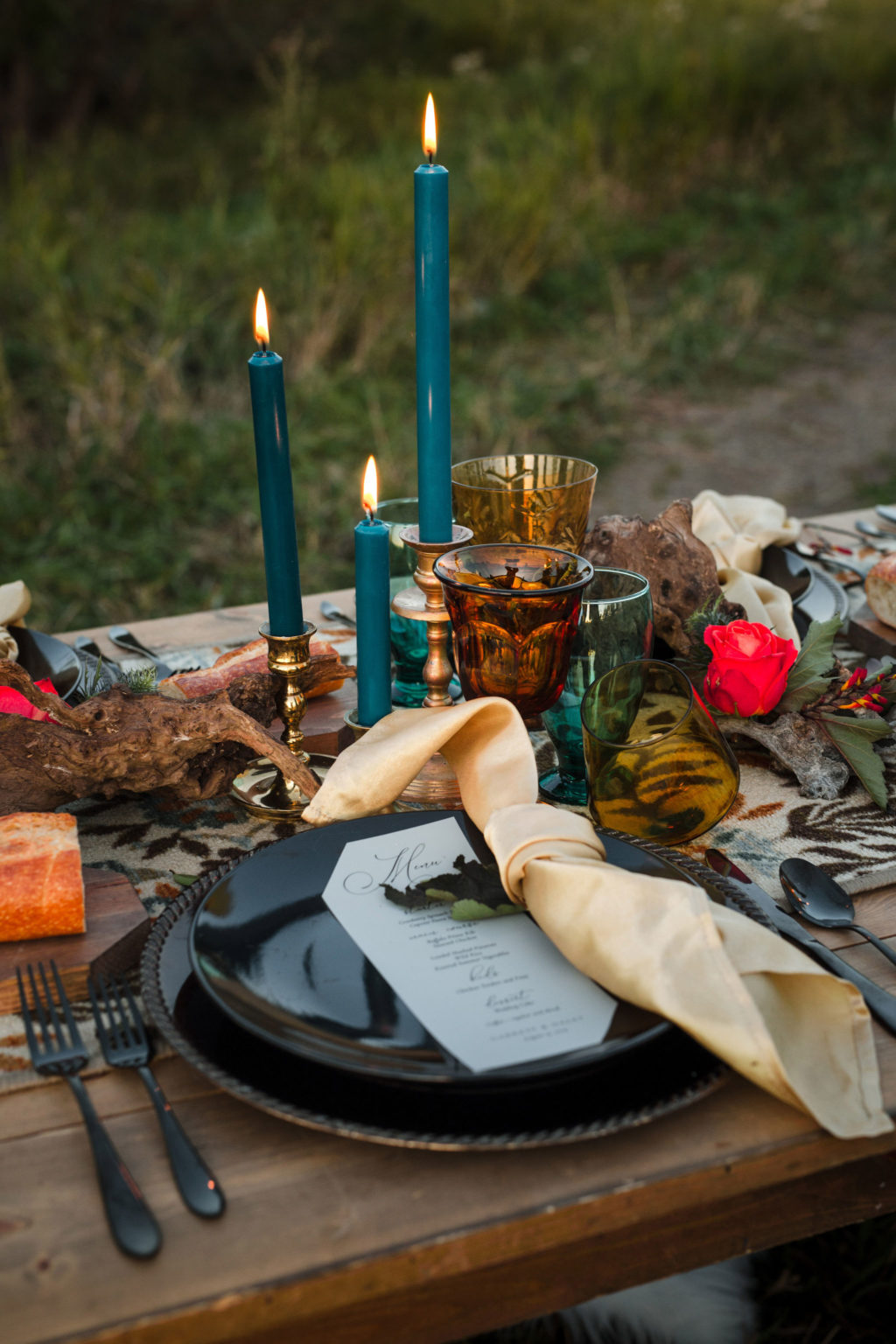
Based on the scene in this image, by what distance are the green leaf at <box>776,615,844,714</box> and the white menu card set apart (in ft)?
1.27

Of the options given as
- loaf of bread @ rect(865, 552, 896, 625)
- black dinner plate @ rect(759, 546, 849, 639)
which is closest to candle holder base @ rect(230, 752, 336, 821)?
black dinner plate @ rect(759, 546, 849, 639)

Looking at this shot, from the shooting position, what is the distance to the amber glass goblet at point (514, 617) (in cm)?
86

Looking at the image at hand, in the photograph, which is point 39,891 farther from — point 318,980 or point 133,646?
point 133,646

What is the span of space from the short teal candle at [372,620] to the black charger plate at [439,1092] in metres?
0.34

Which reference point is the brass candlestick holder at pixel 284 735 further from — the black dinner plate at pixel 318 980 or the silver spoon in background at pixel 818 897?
the silver spoon in background at pixel 818 897

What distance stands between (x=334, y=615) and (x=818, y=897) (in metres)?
0.76

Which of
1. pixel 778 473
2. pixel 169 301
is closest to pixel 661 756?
pixel 169 301

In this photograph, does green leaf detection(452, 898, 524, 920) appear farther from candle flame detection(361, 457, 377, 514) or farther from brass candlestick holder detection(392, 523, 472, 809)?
candle flame detection(361, 457, 377, 514)

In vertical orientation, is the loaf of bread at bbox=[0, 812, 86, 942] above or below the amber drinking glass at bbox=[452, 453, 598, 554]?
below

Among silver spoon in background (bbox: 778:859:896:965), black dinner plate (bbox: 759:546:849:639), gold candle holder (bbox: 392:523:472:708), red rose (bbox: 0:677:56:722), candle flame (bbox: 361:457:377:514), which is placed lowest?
silver spoon in background (bbox: 778:859:896:965)

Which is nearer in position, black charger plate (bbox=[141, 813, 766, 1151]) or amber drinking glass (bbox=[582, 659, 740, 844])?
black charger plate (bbox=[141, 813, 766, 1151])

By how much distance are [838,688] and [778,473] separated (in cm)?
337

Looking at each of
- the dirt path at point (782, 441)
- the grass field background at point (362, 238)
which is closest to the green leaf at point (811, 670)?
the grass field background at point (362, 238)

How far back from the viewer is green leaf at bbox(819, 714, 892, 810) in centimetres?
98
